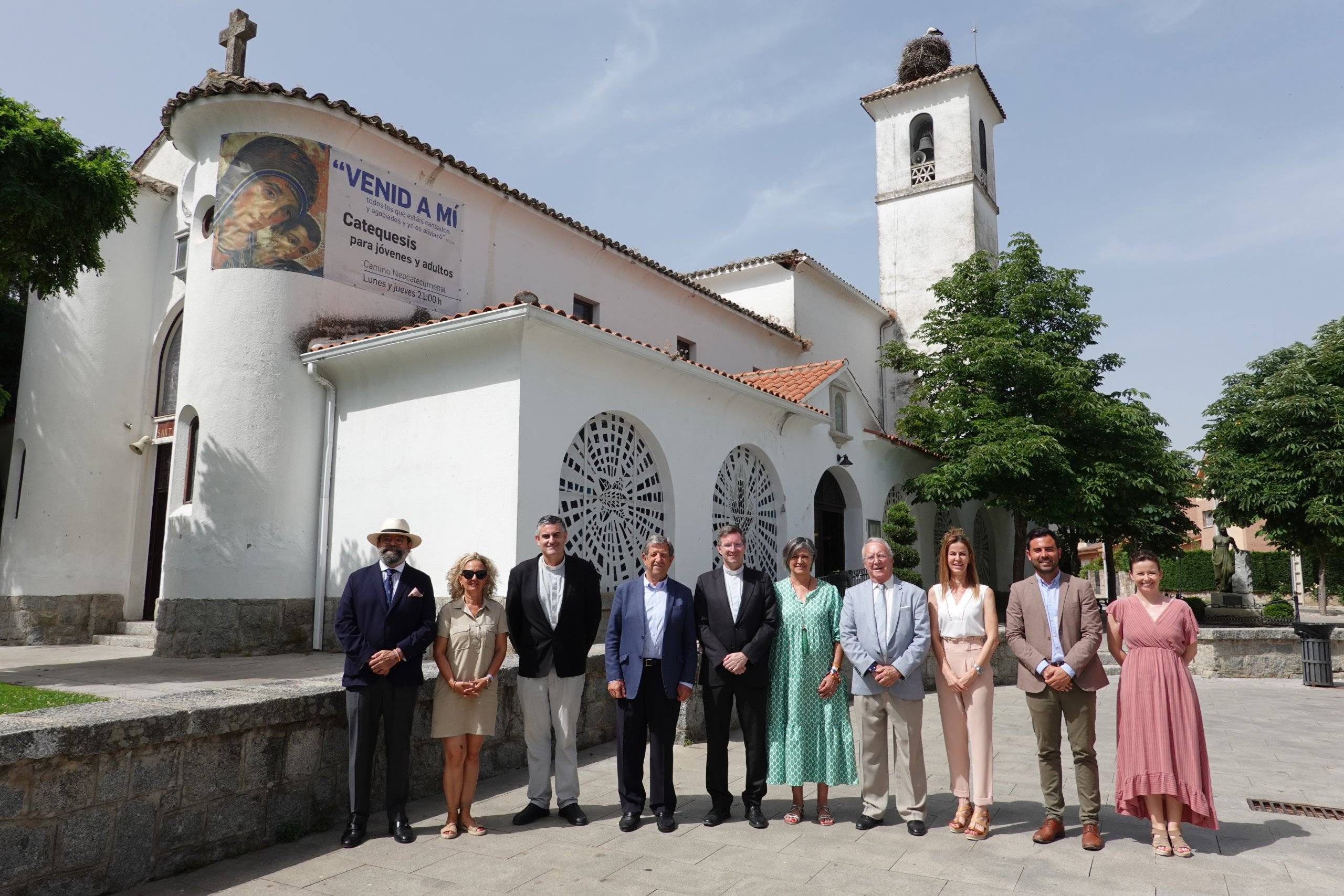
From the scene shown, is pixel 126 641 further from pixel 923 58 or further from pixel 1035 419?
pixel 923 58

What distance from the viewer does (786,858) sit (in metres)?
4.52

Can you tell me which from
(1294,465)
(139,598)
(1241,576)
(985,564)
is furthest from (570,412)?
(1241,576)

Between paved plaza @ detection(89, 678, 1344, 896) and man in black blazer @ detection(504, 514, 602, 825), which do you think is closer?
paved plaza @ detection(89, 678, 1344, 896)

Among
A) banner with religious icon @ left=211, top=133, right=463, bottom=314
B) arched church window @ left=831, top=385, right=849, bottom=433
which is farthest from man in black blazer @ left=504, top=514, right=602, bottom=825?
arched church window @ left=831, top=385, right=849, bottom=433

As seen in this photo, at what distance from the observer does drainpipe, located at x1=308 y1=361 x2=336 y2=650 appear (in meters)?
10.8

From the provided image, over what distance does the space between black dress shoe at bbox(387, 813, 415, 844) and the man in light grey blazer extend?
257 cm

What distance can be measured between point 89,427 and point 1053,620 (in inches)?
552

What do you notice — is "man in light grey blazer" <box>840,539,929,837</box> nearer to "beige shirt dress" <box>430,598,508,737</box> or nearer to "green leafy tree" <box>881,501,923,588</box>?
"beige shirt dress" <box>430,598,508,737</box>

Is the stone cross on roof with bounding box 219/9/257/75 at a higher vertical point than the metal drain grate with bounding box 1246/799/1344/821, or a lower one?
higher

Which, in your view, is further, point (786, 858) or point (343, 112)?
point (343, 112)

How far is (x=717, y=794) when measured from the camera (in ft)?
17.0

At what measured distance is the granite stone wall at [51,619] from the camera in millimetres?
12734

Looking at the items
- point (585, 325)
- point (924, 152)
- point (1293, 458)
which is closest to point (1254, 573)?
point (924, 152)

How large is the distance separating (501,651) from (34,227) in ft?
24.5
